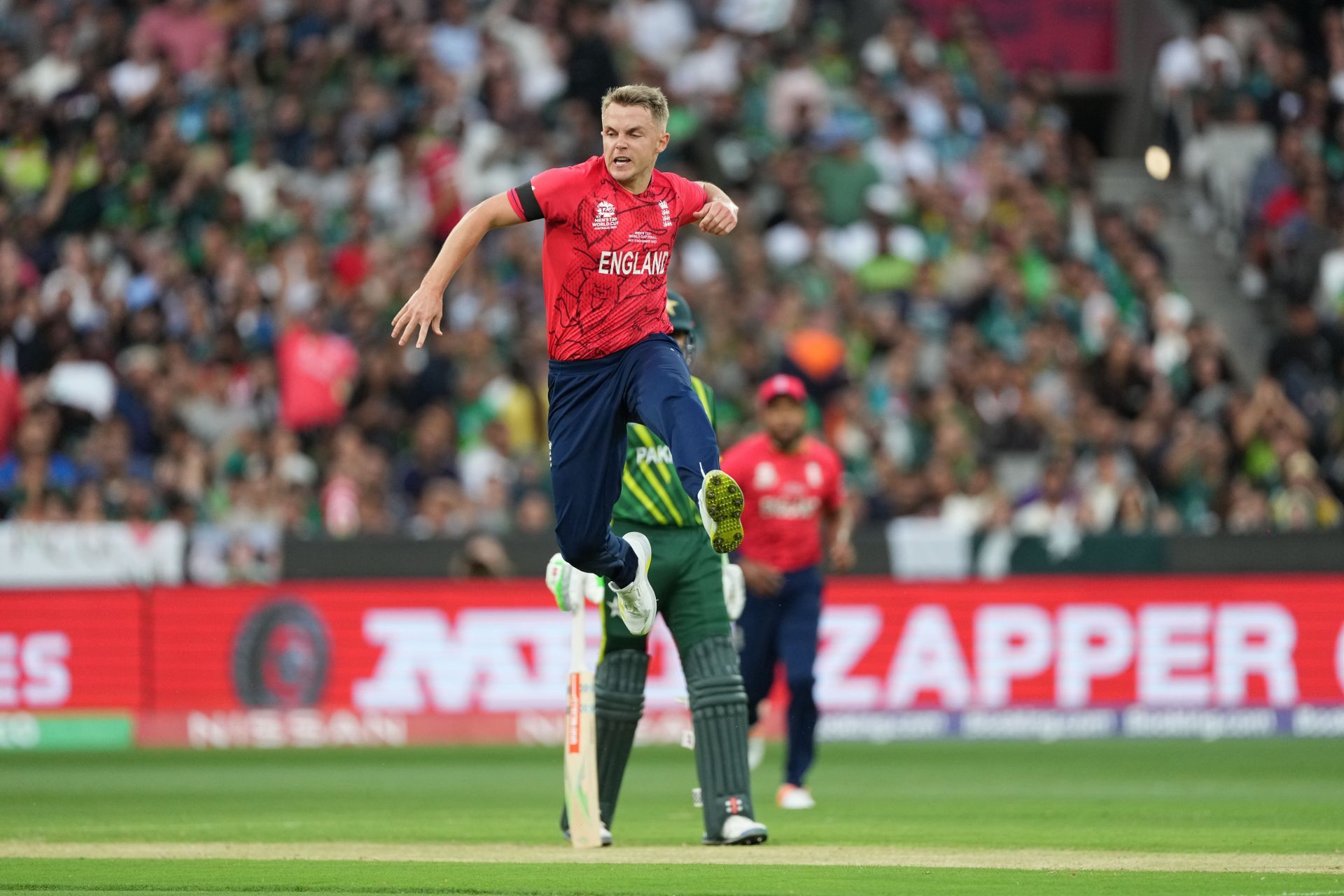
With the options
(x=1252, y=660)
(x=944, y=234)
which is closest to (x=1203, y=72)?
(x=944, y=234)

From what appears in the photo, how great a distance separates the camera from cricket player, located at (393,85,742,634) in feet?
31.7

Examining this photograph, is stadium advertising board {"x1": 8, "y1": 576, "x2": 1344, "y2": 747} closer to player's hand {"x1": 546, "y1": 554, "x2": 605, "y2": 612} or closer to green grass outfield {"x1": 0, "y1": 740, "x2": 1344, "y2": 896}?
green grass outfield {"x1": 0, "y1": 740, "x2": 1344, "y2": 896}

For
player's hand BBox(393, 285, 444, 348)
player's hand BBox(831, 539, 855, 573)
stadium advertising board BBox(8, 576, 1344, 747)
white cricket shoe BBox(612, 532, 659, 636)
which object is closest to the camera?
player's hand BBox(393, 285, 444, 348)

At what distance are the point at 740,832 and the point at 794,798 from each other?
333cm

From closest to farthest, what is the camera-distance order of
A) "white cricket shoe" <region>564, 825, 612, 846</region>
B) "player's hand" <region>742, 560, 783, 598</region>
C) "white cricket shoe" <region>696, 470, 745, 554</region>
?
1. "white cricket shoe" <region>696, 470, 745, 554</region>
2. "white cricket shoe" <region>564, 825, 612, 846</region>
3. "player's hand" <region>742, 560, 783, 598</region>

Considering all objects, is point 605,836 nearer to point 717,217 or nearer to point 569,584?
point 569,584

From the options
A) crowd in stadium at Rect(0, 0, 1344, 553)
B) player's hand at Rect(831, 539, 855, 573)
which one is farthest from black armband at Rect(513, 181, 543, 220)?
crowd in stadium at Rect(0, 0, 1344, 553)

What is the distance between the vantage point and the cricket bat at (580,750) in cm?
1068

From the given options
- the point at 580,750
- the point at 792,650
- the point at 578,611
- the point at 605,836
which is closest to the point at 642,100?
the point at 578,611

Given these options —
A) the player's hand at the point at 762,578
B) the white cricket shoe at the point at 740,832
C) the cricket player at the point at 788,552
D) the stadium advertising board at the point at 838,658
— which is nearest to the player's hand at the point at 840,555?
the cricket player at the point at 788,552

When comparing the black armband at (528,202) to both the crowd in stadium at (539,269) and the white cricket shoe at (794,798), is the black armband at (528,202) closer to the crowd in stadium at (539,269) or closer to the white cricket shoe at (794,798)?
the white cricket shoe at (794,798)

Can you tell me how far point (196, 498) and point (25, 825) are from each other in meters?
8.34

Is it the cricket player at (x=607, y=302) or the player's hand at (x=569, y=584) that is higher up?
the cricket player at (x=607, y=302)

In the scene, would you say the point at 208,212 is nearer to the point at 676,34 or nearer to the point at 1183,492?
the point at 676,34
